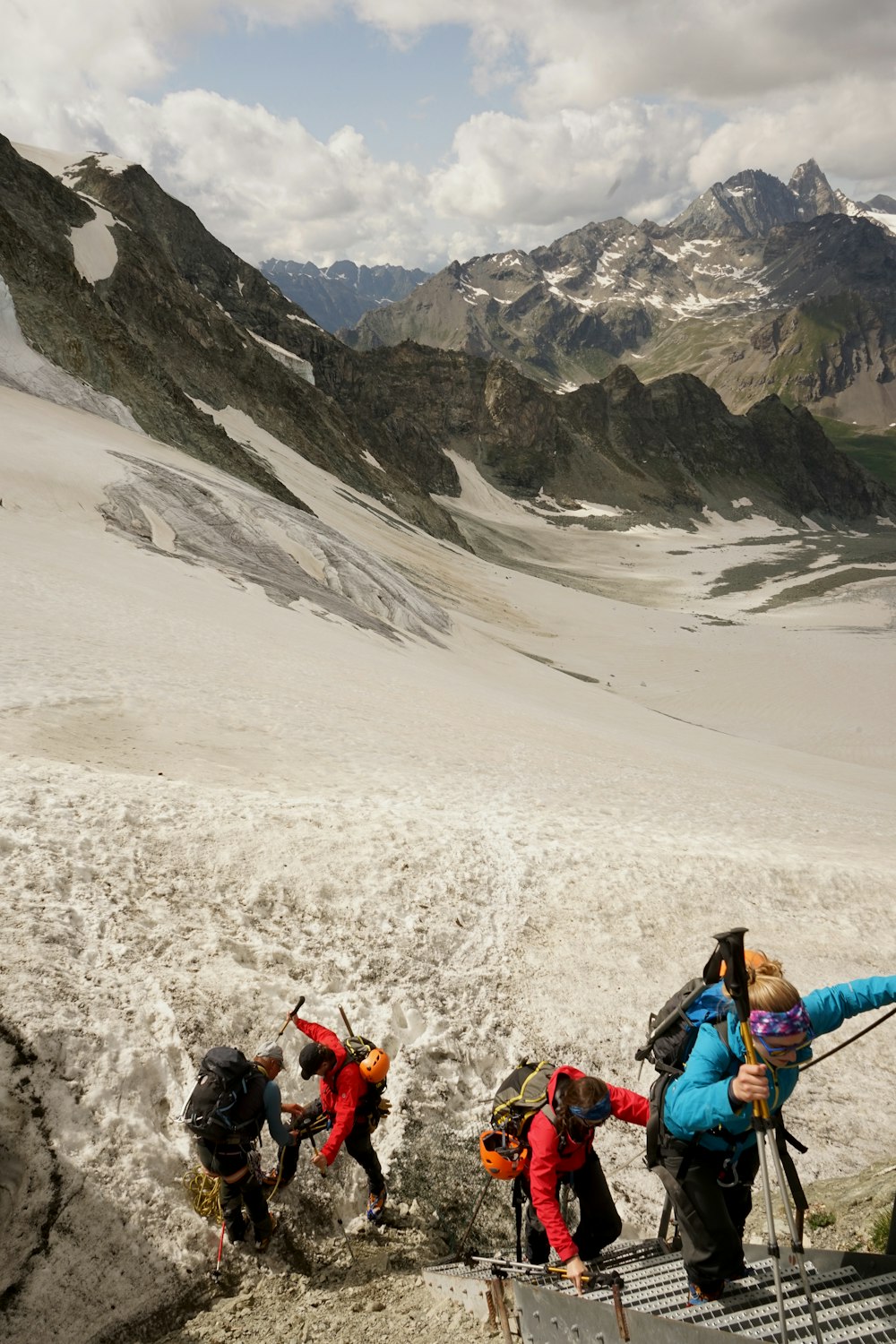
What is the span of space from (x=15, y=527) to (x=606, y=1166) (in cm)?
2070

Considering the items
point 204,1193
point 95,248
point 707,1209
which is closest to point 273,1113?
point 204,1193

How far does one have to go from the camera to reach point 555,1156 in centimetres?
508

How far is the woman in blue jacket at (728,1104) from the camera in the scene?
14.0ft

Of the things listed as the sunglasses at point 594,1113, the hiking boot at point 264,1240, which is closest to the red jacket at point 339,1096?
the hiking boot at point 264,1240

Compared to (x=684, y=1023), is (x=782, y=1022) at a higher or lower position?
higher

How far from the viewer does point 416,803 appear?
1144 cm

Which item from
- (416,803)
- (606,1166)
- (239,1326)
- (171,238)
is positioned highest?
(171,238)

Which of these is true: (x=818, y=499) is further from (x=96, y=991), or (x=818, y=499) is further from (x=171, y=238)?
(x=96, y=991)

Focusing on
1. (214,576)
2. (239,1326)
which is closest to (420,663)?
(214,576)

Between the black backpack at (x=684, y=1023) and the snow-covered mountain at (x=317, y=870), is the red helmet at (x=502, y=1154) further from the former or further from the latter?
the black backpack at (x=684, y=1023)

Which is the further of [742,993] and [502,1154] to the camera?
[502,1154]

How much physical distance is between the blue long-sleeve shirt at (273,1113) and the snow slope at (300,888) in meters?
0.66

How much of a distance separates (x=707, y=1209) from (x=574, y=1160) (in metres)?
0.89

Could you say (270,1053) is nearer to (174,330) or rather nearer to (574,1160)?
(574,1160)
